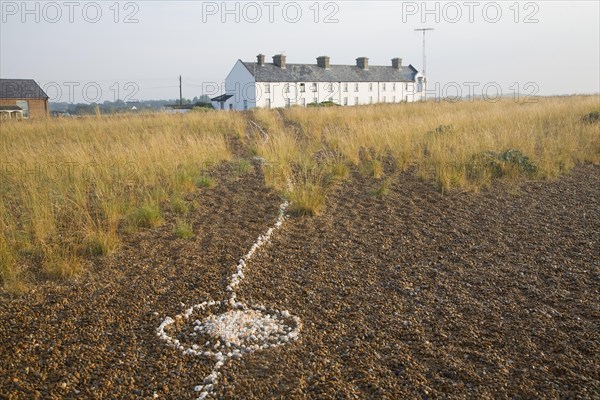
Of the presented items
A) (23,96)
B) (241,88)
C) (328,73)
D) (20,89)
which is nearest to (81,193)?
(23,96)

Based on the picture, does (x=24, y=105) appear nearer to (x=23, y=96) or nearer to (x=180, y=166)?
(x=23, y=96)

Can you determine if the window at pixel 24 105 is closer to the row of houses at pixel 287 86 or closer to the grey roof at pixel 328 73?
the row of houses at pixel 287 86

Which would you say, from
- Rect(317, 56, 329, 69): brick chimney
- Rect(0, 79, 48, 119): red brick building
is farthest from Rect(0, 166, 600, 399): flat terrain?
Rect(317, 56, 329, 69): brick chimney

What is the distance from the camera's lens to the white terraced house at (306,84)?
43781 mm

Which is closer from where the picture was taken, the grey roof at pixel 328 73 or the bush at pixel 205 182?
the bush at pixel 205 182

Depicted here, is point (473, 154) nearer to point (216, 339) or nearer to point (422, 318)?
point (422, 318)

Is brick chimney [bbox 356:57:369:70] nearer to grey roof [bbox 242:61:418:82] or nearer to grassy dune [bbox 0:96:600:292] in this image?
→ grey roof [bbox 242:61:418:82]

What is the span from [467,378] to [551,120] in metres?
12.2

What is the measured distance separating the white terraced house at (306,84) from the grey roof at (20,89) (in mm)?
15058

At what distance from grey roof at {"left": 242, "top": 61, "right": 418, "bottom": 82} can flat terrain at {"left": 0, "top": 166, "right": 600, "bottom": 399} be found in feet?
130

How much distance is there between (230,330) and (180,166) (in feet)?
16.6

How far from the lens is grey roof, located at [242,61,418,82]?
1727 inches

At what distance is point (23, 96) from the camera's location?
1576 inches

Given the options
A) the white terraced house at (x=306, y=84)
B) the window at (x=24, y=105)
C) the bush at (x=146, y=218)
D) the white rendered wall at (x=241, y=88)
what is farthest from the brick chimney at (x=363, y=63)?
the bush at (x=146, y=218)
